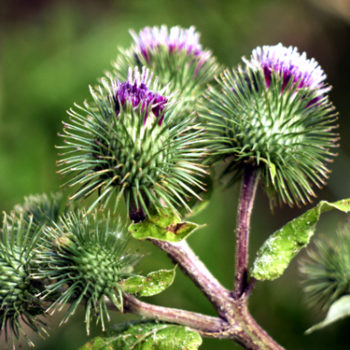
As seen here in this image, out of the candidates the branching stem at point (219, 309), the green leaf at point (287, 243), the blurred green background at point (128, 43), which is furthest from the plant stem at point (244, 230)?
the blurred green background at point (128, 43)

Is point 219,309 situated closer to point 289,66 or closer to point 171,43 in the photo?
point 289,66

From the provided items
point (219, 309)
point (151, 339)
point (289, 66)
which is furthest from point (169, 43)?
point (151, 339)

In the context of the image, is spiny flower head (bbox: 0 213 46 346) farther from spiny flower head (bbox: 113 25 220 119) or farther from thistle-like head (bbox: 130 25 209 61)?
thistle-like head (bbox: 130 25 209 61)

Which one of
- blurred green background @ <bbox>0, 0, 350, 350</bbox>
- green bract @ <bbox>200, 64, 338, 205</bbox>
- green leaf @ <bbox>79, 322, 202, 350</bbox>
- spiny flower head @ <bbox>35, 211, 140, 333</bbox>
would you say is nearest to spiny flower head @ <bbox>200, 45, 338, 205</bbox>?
green bract @ <bbox>200, 64, 338, 205</bbox>

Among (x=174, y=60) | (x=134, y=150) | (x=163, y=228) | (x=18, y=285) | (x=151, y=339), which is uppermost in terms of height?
(x=174, y=60)

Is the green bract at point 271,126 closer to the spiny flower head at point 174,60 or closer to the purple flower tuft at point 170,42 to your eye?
the spiny flower head at point 174,60

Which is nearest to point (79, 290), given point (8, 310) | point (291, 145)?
point (8, 310)

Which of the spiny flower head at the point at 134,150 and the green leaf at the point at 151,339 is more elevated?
the spiny flower head at the point at 134,150
